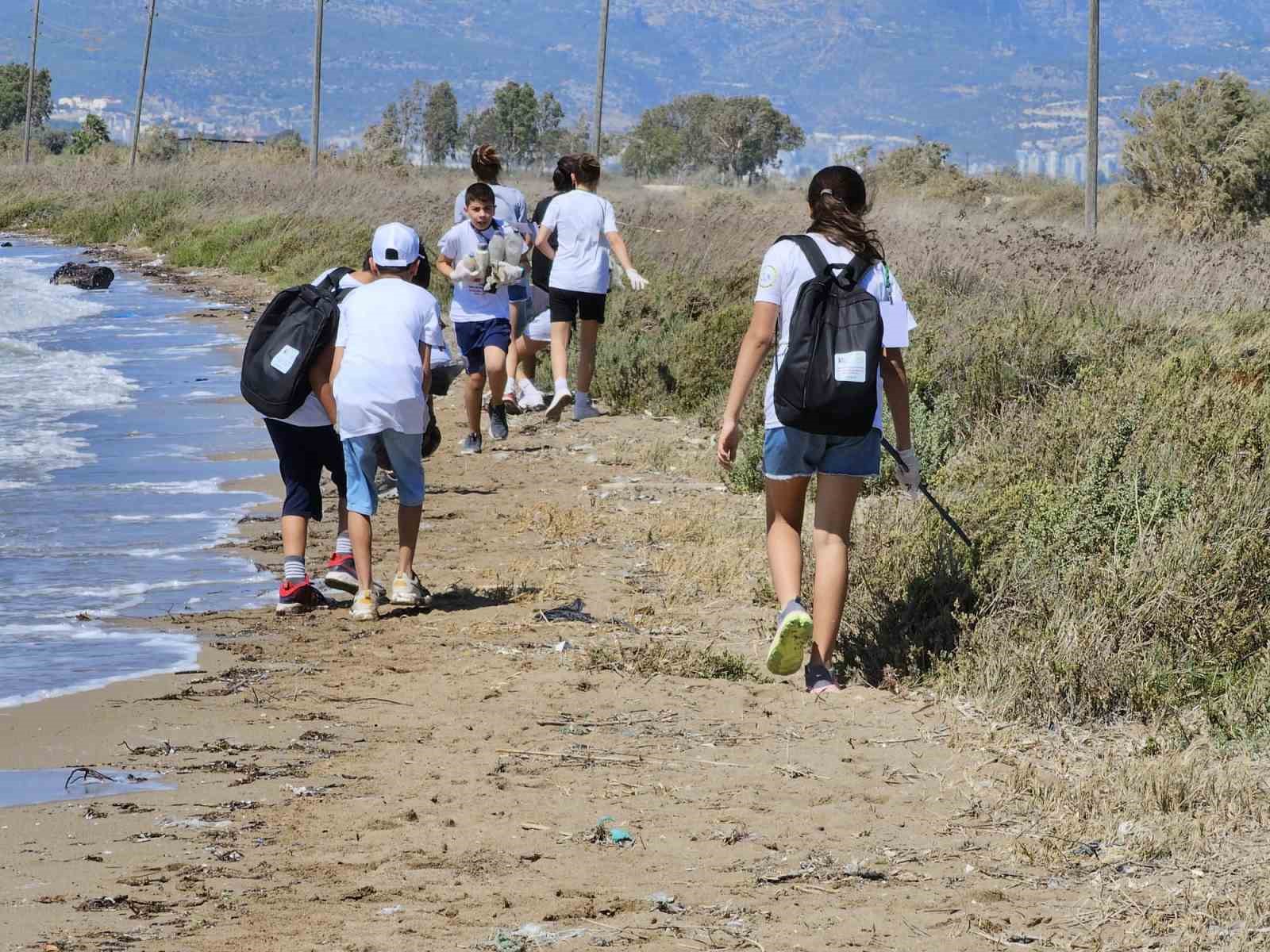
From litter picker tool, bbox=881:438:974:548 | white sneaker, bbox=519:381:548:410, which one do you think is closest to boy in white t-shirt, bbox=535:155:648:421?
white sneaker, bbox=519:381:548:410

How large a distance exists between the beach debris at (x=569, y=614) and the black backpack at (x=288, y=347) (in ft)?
4.75

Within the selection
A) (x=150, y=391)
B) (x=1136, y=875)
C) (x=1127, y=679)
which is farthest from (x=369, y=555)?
(x=150, y=391)

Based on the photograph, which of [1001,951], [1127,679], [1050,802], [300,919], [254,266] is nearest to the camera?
[1001,951]

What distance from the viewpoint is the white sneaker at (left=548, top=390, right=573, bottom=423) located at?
12047 mm

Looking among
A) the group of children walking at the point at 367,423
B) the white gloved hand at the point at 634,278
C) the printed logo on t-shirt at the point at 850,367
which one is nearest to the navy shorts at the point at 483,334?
the white gloved hand at the point at 634,278

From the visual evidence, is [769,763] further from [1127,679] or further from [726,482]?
[726,482]

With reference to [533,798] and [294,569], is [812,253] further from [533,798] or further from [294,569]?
[294,569]

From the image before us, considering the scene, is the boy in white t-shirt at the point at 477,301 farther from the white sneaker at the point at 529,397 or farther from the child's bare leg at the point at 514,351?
the white sneaker at the point at 529,397

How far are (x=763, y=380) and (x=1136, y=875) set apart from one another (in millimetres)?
7227

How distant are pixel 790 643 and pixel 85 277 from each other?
2509cm

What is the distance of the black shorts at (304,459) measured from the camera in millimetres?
7598

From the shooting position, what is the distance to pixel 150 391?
1547 cm

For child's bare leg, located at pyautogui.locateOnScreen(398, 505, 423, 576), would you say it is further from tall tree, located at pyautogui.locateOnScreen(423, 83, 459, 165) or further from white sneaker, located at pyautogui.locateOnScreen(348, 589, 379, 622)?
tall tree, located at pyautogui.locateOnScreen(423, 83, 459, 165)

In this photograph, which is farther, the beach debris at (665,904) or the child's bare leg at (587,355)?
the child's bare leg at (587,355)
